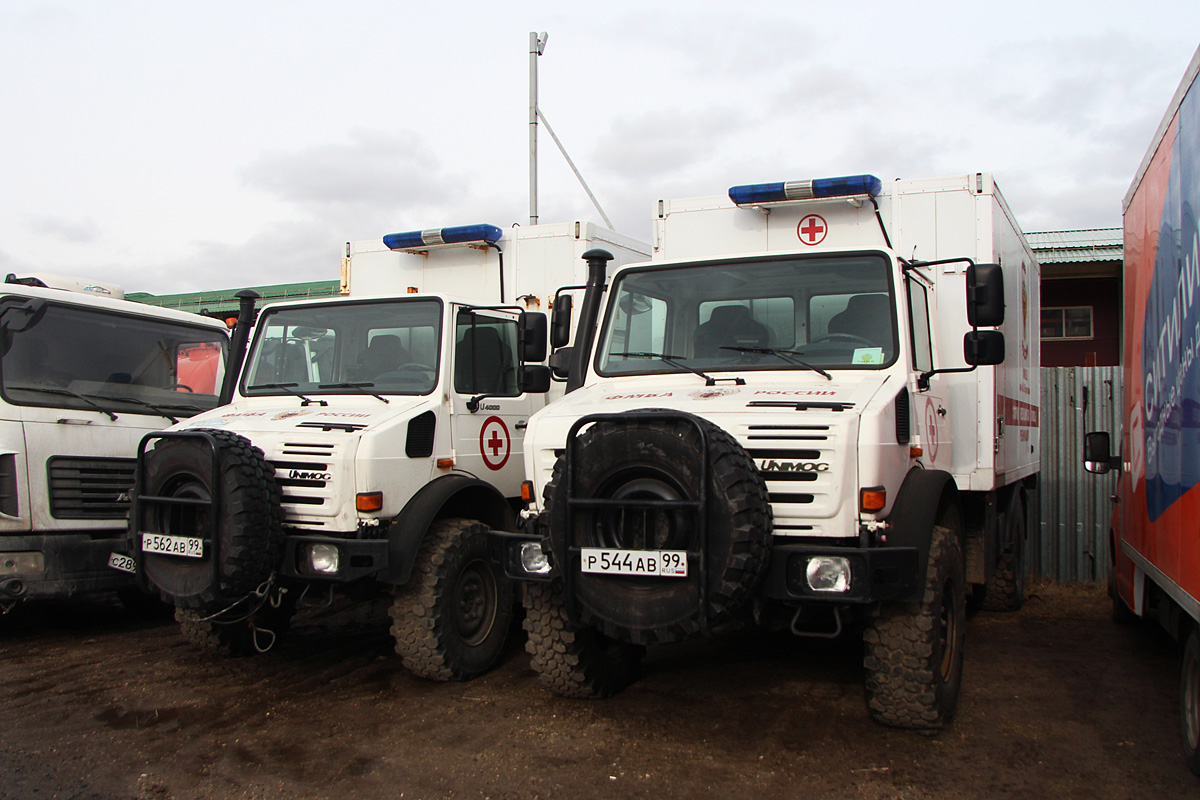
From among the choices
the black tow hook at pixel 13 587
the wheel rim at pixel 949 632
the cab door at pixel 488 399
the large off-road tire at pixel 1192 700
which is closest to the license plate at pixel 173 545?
the black tow hook at pixel 13 587

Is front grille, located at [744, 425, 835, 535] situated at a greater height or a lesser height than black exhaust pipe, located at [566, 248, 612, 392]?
lesser

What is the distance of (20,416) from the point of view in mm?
5895

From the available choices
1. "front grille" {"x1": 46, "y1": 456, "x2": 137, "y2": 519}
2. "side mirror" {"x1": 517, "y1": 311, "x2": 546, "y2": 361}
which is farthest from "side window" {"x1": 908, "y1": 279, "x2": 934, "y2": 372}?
"front grille" {"x1": 46, "y1": 456, "x2": 137, "y2": 519}

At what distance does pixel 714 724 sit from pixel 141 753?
2.73 meters

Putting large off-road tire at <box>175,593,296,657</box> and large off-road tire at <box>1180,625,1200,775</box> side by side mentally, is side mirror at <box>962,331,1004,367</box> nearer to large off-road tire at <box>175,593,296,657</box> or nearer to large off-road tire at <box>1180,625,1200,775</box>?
large off-road tire at <box>1180,625,1200,775</box>

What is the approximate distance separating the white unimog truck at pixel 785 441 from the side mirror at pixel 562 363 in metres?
0.13

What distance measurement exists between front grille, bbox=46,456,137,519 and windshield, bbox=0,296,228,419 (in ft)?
1.24

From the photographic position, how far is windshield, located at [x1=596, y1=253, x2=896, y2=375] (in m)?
4.76

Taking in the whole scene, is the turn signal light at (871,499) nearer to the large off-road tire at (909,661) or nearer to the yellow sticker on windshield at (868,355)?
the large off-road tire at (909,661)

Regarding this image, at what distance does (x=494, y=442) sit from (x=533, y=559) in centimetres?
193

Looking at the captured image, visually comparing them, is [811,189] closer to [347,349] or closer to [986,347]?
[986,347]

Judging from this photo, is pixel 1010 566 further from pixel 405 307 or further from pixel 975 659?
pixel 405 307

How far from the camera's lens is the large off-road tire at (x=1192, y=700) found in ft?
12.7


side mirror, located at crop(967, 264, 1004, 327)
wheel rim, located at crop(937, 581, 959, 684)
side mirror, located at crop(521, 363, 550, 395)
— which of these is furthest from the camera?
side mirror, located at crop(521, 363, 550, 395)
